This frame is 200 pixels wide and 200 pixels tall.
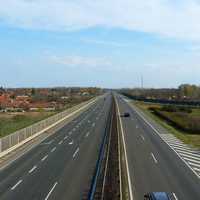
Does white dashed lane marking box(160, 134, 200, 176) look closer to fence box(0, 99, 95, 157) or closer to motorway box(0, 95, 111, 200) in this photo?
motorway box(0, 95, 111, 200)

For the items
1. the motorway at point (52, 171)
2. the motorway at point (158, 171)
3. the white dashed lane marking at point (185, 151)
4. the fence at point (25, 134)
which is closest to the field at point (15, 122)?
the fence at point (25, 134)

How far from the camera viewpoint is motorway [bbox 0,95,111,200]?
24891 mm

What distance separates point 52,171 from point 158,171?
7.01 m

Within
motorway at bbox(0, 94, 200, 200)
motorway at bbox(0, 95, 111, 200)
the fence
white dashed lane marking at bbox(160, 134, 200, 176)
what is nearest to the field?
the fence

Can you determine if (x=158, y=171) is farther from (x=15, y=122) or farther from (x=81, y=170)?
(x=15, y=122)

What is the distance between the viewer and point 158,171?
104ft

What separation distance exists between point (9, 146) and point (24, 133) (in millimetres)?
5925

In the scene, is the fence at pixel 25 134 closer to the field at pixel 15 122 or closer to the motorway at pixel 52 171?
the motorway at pixel 52 171

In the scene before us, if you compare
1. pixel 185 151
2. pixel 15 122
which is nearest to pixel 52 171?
pixel 185 151

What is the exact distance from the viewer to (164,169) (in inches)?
1276

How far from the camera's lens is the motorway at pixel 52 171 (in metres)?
24.9

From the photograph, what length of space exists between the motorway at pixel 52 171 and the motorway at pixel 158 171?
293 centimetres

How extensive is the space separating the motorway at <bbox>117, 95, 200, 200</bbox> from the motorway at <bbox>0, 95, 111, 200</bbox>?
2934 millimetres

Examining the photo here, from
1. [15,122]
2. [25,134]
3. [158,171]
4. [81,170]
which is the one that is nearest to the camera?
[158,171]
